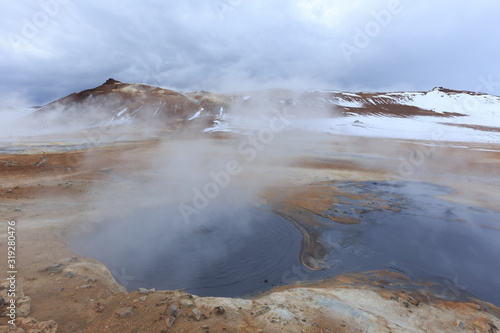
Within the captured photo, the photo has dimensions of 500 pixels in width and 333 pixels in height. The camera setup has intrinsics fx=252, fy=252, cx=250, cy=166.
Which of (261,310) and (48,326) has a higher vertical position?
(48,326)

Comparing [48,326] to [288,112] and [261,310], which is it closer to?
[261,310]

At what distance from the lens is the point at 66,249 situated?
5129 millimetres

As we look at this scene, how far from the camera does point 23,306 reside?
10.7 ft

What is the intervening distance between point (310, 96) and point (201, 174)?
2130 inches

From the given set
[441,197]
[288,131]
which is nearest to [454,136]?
[288,131]

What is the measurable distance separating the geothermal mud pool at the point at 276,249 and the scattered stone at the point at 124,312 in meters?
1.32

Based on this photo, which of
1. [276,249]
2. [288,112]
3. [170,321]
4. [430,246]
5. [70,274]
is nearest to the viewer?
[170,321]

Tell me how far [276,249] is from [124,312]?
356 cm

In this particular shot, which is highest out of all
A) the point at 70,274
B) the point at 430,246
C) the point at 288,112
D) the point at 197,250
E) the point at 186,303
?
the point at 288,112

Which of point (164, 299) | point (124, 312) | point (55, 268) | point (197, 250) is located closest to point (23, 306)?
point (55, 268)

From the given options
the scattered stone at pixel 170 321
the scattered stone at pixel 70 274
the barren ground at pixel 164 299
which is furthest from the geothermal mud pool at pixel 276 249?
the scattered stone at pixel 170 321

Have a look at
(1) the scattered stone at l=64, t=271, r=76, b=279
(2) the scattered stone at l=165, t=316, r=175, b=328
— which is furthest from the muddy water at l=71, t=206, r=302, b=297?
(2) the scattered stone at l=165, t=316, r=175, b=328

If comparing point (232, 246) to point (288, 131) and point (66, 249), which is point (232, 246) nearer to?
point (66, 249)

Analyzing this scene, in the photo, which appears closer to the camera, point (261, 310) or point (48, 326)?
point (48, 326)
